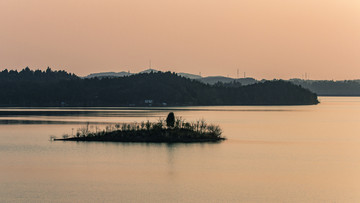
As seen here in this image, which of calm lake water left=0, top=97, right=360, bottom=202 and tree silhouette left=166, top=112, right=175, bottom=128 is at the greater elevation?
tree silhouette left=166, top=112, right=175, bottom=128

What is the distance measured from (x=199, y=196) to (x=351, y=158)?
25311 millimetres

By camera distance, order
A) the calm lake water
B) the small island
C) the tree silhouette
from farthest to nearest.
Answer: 1. the tree silhouette
2. the small island
3. the calm lake water

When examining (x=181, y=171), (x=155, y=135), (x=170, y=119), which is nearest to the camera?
(x=181, y=171)

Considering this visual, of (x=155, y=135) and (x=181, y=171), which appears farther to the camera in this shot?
(x=155, y=135)

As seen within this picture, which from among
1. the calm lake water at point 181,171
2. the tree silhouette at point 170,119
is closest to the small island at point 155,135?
the tree silhouette at point 170,119

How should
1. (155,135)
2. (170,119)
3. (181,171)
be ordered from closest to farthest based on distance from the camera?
(181,171)
(155,135)
(170,119)

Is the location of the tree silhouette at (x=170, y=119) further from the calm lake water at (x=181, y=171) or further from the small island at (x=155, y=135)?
Answer: the calm lake water at (x=181, y=171)

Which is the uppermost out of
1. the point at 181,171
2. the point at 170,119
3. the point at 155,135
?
the point at 170,119

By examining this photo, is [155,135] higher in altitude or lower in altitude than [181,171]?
higher

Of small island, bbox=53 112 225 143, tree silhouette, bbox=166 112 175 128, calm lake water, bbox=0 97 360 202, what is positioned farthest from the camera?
tree silhouette, bbox=166 112 175 128

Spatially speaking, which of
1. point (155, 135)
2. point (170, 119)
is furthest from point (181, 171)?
point (170, 119)

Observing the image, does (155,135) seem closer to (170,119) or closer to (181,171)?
(170,119)

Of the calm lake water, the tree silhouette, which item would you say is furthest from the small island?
the calm lake water

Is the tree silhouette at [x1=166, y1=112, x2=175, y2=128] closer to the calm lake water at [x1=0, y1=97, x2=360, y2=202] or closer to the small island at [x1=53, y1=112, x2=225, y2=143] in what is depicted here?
the small island at [x1=53, y1=112, x2=225, y2=143]
